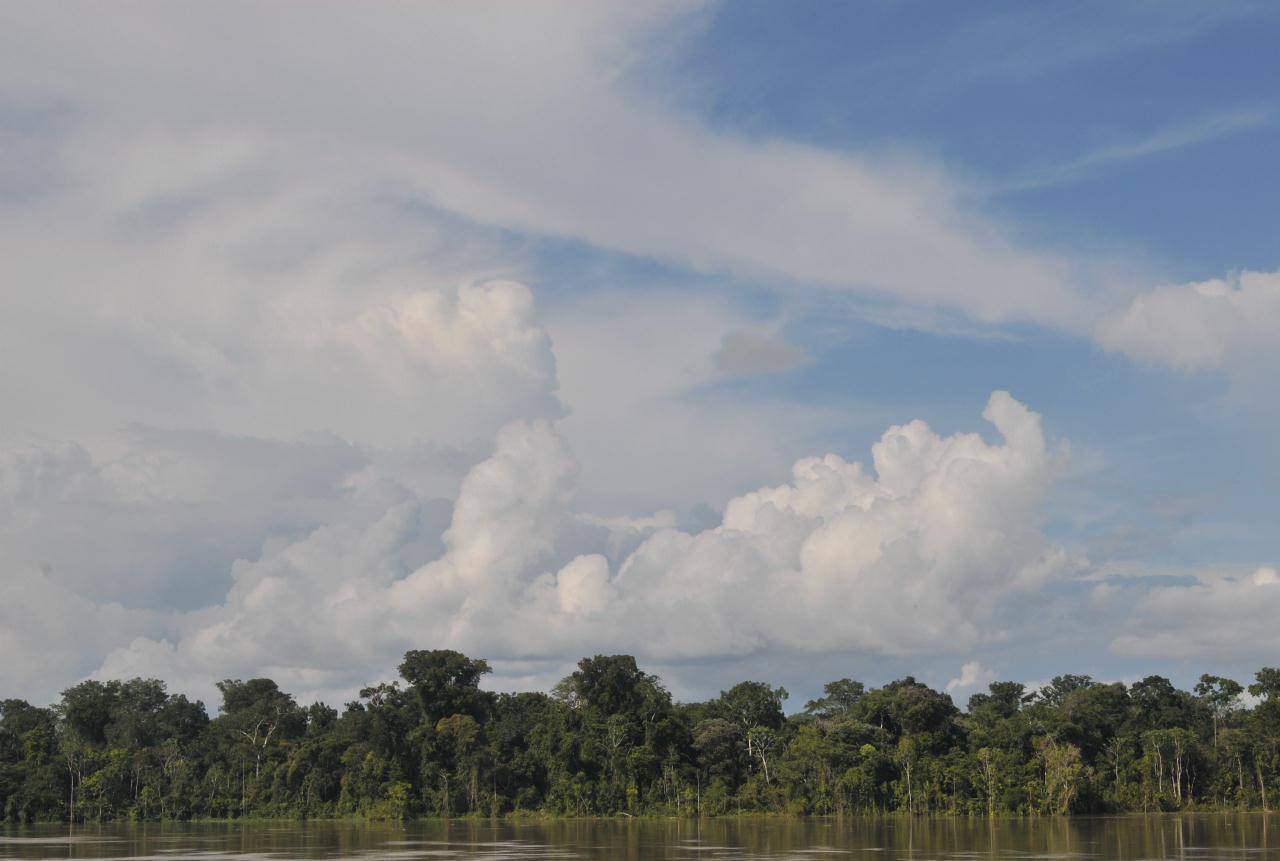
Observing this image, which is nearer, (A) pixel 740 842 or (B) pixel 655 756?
(A) pixel 740 842

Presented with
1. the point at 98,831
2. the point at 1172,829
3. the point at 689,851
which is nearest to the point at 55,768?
the point at 98,831

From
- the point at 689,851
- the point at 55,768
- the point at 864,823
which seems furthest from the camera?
the point at 55,768

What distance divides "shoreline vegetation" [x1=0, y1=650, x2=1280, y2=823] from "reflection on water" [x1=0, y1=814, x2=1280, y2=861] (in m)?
5.79

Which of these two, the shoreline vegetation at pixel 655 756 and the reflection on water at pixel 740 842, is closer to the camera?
the reflection on water at pixel 740 842

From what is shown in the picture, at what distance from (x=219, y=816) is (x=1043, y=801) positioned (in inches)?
2943

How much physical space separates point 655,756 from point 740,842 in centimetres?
3925

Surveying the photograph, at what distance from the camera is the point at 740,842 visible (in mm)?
59219

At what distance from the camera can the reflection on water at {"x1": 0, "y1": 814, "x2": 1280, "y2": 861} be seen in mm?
48062

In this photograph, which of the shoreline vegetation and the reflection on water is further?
the shoreline vegetation

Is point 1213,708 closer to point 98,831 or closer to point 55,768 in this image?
point 98,831

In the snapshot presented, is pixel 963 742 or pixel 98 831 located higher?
pixel 963 742

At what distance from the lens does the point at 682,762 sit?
98375 mm

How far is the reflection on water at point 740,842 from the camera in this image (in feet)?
→ 158

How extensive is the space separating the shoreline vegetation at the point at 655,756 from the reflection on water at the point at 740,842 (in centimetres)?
579
